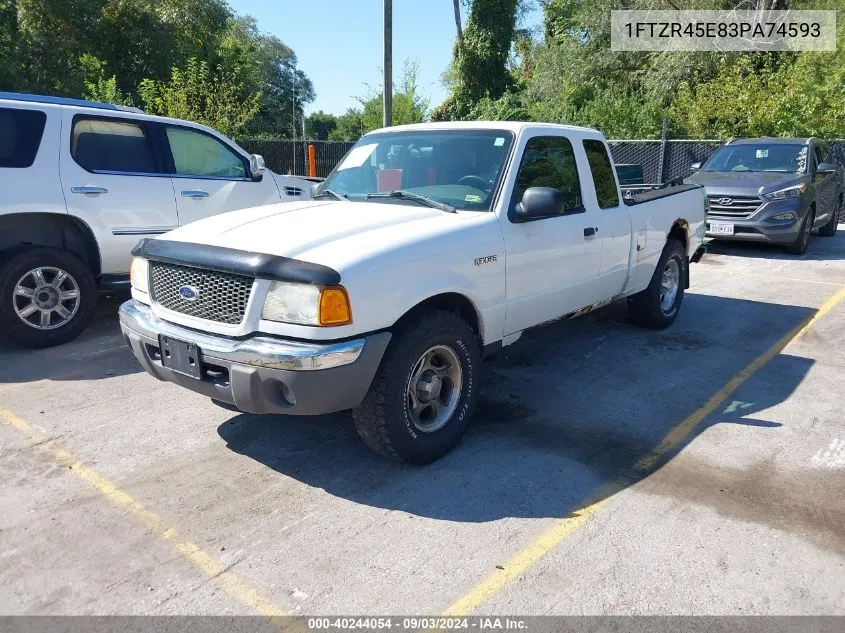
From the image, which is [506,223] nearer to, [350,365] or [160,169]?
[350,365]

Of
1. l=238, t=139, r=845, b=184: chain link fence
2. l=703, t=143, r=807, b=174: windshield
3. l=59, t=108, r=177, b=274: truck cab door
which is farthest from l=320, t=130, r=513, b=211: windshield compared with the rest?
l=238, t=139, r=845, b=184: chain link fence

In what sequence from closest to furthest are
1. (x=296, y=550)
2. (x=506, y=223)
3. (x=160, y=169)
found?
(x=296, y=550)
(x=506, y=223)
(x=160, y=169)

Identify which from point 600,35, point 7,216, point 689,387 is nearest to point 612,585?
point 689,387

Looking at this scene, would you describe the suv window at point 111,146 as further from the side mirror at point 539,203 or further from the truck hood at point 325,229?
the side mirror at point 539,203

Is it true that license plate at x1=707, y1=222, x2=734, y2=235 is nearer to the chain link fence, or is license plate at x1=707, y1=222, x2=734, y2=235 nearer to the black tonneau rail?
the black tonneau rail

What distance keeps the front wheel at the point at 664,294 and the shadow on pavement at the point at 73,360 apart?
4457mm

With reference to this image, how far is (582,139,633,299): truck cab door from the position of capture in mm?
5254

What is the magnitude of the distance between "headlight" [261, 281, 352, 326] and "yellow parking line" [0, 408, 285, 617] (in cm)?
111

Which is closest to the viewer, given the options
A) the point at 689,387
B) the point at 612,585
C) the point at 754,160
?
the point at 612,585

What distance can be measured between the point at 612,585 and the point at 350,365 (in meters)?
1.50

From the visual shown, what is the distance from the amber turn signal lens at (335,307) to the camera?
3254mm

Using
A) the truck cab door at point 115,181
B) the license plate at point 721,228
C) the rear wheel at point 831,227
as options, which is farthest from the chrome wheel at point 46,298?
the rear wheel at point 831,227

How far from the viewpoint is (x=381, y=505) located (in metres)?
3.49

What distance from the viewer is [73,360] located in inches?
225
